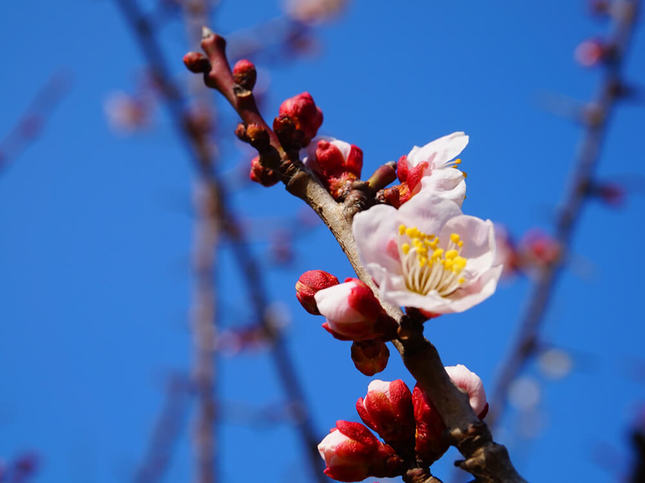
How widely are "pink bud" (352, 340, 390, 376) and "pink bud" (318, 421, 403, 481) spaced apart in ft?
0.41

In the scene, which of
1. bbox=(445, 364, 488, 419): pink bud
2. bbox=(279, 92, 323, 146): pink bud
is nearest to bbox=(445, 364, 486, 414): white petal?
bbox=(445, 364, 488, 419): pink bud

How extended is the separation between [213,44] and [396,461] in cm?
80

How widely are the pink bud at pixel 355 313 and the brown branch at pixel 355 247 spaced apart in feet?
0.09

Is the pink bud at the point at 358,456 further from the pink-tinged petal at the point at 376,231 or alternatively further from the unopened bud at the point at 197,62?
the unopened bud at the point at 197,62

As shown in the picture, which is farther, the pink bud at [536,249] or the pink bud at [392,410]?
the pink bud at [536,249]

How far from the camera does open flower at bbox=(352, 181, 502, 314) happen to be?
0.78 m

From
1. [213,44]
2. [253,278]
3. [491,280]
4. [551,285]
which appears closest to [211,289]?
[253,278]

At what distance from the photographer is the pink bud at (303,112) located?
3.51 ft

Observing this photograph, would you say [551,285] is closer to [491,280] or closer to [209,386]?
[209,386]

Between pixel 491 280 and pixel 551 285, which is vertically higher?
pixel 551 285

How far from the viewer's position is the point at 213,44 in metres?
1.10

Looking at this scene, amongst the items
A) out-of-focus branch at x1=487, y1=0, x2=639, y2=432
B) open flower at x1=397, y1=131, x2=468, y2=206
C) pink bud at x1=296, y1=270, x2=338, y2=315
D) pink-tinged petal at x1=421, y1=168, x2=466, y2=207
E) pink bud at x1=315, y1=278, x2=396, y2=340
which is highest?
out-of-focus branch at x1=487, y1=0, x2=639, y2=432

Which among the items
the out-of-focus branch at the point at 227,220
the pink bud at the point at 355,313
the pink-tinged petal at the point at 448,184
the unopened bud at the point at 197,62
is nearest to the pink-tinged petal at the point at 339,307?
the pink bud at the point at 355,313

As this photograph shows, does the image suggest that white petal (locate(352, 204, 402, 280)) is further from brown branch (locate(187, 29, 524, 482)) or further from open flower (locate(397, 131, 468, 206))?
open flower (locate(397, 131, 468, 206))
